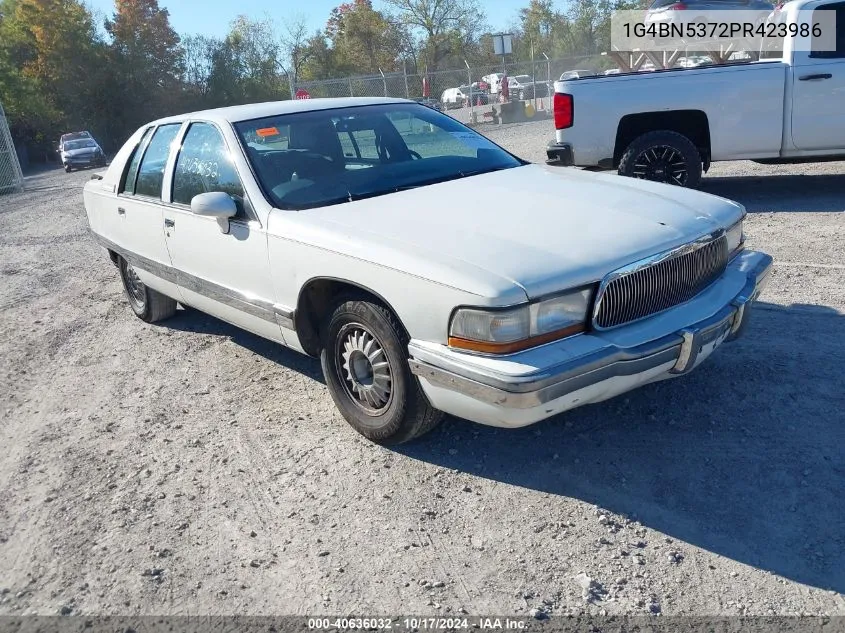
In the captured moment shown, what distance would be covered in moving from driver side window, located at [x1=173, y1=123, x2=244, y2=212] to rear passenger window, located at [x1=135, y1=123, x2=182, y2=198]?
0.26 m

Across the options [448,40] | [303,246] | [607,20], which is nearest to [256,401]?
[303,246]

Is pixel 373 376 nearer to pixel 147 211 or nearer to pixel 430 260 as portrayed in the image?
pixel 430 260

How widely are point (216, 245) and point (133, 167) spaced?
1.58 m

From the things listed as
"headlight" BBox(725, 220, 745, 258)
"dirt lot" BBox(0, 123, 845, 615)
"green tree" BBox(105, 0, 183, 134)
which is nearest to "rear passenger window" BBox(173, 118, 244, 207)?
"dirt lot" BBox(0, 123, 845, 615)

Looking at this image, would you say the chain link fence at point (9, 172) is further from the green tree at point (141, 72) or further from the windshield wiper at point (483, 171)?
the green tree at point (141, 72)

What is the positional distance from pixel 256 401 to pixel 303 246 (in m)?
1.21

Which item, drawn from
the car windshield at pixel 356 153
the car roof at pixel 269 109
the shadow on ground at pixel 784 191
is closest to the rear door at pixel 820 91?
the shadow on ground at pixel 784 191

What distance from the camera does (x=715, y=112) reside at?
771cm

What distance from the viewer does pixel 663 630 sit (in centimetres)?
245

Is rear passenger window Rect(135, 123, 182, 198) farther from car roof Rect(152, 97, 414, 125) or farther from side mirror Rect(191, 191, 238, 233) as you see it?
side mirror Rect(191, 191, 238, 233)

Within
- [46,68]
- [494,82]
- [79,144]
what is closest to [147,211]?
[79,144]

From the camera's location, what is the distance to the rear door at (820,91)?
7480mm

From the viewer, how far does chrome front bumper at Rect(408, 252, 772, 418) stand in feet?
9.41

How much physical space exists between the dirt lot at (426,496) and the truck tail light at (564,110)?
3.61m
